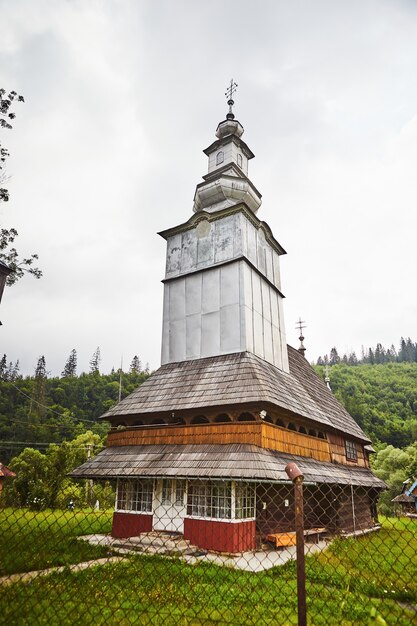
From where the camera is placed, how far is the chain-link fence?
5.73 meters

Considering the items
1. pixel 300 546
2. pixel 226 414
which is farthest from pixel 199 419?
pixel 300 546

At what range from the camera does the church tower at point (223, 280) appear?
56.0ft

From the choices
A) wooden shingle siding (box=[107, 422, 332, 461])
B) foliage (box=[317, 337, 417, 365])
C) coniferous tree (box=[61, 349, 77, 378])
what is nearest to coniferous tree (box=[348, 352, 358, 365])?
foliage (box=[317, 337, 417, 365])

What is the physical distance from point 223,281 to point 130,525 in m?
10.0

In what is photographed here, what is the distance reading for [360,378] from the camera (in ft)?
322

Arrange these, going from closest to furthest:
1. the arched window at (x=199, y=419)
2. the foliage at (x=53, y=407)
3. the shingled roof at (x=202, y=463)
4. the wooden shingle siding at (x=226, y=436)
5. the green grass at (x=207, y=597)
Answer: the green grass at (x=207, y=597), the shingled roof at (x=202, y=463), the wooden shingle siding at (x=226, y=436), the arched window at (x=199, y=419), the foliage at (x=53, y=407)

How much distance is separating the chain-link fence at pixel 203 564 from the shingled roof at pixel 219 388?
8.49 ft

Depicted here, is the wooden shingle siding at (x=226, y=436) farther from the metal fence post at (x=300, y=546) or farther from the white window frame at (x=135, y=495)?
the metal fence post at (x=300, y=546)

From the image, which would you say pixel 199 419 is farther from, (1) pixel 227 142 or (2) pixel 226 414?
(1) pixel 227 142

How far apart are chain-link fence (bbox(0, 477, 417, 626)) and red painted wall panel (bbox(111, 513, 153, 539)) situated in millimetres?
30

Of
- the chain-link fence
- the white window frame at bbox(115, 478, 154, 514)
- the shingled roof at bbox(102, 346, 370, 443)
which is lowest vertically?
the chain-link fence

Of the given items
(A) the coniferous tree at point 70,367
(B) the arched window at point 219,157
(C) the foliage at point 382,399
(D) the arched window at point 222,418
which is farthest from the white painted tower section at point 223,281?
(A) the coniferous tree at point 70,367

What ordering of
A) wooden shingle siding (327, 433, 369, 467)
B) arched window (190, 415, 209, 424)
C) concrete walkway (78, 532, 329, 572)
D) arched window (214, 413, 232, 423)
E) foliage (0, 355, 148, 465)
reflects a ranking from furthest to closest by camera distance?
foliage (0, 355, 148, 465), wooden shingle siding (327, 433, 369, 467), arched window (190, 415, 209, 424), arched window (214, 413, 232, 423), concrete walkway (78, 532, 329, 572)

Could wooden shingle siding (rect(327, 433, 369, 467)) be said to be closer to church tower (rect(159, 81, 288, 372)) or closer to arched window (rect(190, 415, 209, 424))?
church tower (rect(159, 81, 288, 372))
